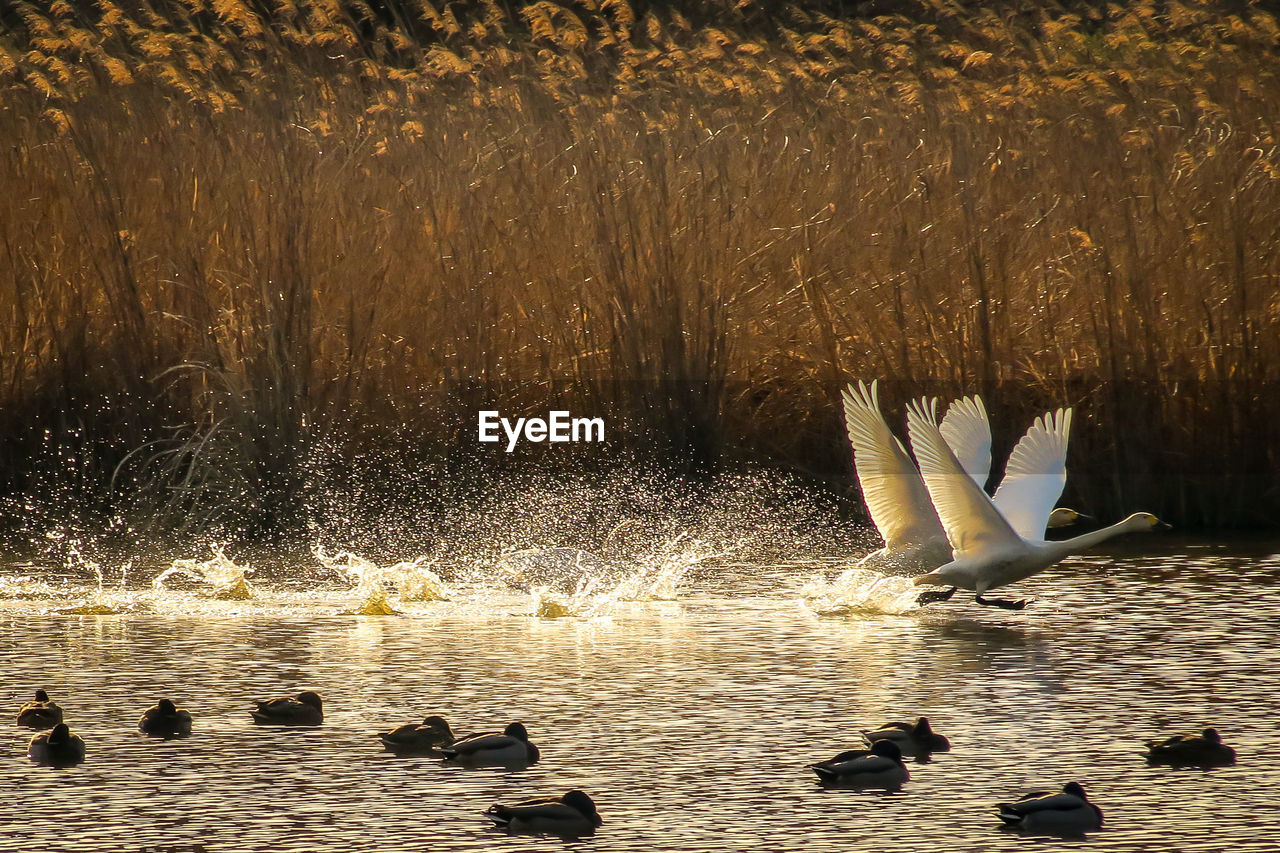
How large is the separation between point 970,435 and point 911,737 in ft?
14.5

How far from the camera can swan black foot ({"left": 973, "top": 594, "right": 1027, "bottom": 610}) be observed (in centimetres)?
1160

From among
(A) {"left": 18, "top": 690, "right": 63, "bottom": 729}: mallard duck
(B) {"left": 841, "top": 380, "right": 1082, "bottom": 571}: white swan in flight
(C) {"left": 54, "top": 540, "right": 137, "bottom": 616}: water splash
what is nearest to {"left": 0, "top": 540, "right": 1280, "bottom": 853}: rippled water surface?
(C) {"left": 54, "top": 540, "right": 137, "bottom": 616}: water splash

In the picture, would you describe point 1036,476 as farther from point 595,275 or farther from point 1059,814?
point 1059,814

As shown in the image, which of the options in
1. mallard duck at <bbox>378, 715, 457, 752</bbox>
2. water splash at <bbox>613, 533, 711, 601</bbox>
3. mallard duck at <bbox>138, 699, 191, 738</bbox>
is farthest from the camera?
water splash at <bbox>613, 533, 711, 601</bbox>

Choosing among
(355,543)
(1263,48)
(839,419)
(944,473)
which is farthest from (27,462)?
(1263,48)

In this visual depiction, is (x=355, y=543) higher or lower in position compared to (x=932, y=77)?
lower

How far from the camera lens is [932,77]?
17.8 meters

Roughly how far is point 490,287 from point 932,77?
15.9 ft

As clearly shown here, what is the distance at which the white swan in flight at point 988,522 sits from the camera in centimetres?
1122

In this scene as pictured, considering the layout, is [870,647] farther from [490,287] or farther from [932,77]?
[932,77]

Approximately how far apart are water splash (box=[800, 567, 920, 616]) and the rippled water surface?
67mm

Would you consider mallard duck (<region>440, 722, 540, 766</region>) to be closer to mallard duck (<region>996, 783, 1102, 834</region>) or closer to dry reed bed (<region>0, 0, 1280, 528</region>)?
mallard duck (<region>996, 783, 1102, 834</region>)

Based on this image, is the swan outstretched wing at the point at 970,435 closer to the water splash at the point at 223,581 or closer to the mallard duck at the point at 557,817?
the water splash at the point at 223,581

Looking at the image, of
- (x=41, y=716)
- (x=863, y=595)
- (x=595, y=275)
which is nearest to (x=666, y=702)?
(x=41, y=716)
